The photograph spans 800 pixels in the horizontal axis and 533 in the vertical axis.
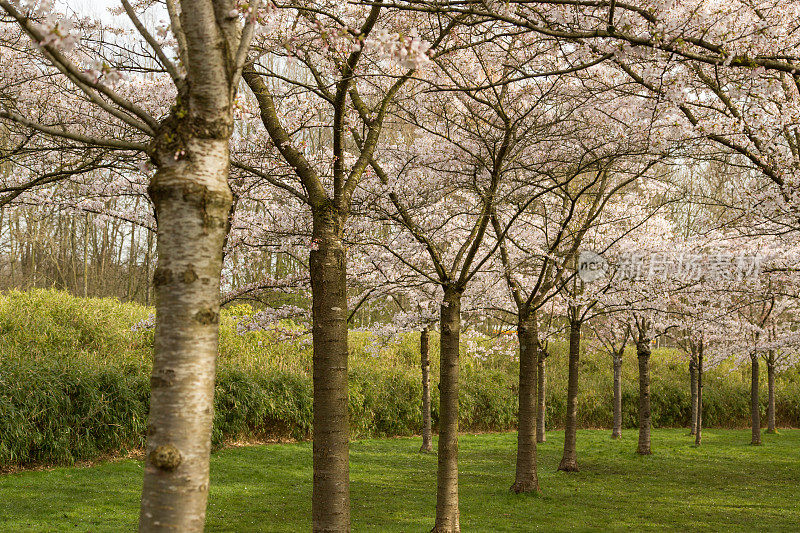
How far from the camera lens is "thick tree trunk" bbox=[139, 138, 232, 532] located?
2342mm

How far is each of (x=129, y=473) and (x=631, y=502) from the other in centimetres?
824

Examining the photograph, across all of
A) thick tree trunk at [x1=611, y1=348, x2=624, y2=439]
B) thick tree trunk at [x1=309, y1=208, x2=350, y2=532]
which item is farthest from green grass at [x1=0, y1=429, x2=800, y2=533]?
thick tree trunk at [x1=309, y1=208, x2=350, y2=532]

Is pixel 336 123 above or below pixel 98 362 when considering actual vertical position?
above

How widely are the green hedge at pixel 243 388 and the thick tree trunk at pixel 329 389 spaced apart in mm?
7868

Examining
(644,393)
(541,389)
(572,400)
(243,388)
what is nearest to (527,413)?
(572,400)

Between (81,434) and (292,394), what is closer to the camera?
(81,434)

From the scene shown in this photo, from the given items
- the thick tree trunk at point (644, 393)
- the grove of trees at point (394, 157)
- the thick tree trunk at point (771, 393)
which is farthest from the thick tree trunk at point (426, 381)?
the thick tree trunk at point (771, 393)

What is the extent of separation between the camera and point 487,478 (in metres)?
11.9

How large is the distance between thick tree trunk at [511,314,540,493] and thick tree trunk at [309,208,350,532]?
5.37 metres

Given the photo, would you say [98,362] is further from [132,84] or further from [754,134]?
[754,134]

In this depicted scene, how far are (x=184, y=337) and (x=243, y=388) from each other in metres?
12.7

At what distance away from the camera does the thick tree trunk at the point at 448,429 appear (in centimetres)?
708

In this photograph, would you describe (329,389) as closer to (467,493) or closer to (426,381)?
(467,493)

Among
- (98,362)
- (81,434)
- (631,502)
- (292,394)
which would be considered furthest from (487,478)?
(98,362)
